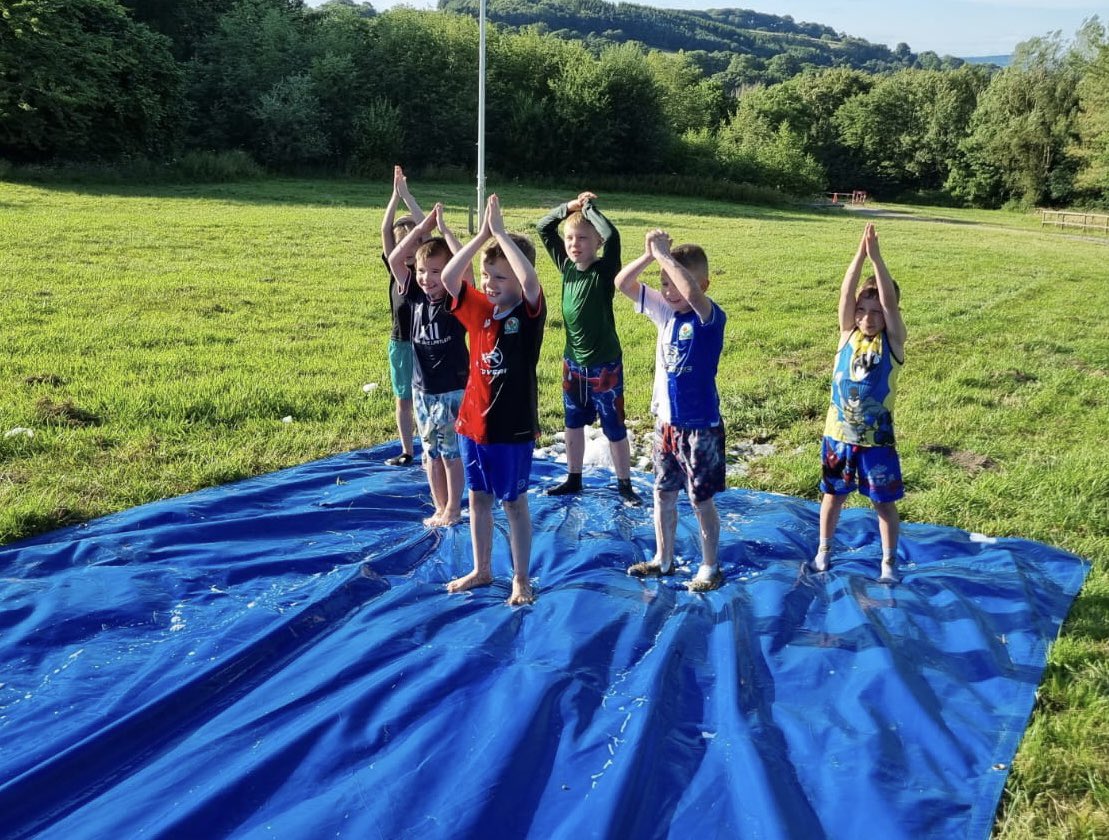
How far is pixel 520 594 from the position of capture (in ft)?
14.3

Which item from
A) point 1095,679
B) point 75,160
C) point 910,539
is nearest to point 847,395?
point 910,539

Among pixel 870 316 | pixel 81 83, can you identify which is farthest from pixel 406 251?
pixel 81 83

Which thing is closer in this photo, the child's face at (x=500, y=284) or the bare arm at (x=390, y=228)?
the child's face at (x=500, y=284)

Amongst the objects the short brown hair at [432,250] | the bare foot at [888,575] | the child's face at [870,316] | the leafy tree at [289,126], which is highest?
the leafy tree at [289,126]

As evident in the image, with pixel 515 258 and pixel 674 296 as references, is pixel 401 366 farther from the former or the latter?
pixel 674 296

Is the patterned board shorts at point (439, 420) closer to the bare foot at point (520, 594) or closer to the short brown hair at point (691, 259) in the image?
the bare foot at point (520, 594)

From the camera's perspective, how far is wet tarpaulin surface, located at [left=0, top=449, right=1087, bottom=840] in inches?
116

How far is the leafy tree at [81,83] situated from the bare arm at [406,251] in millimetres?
26575

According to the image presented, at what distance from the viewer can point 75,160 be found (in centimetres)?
2975

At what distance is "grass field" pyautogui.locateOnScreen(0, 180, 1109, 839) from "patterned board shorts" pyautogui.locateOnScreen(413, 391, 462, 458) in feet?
5.69

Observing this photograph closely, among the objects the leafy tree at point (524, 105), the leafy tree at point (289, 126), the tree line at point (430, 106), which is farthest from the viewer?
the leafy tree at point (524, 105)

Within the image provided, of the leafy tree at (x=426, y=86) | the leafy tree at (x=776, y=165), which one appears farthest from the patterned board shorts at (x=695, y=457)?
the leafy tree at (x=776, y=165)

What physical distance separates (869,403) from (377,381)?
5.48 m

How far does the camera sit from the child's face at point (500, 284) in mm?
4254
